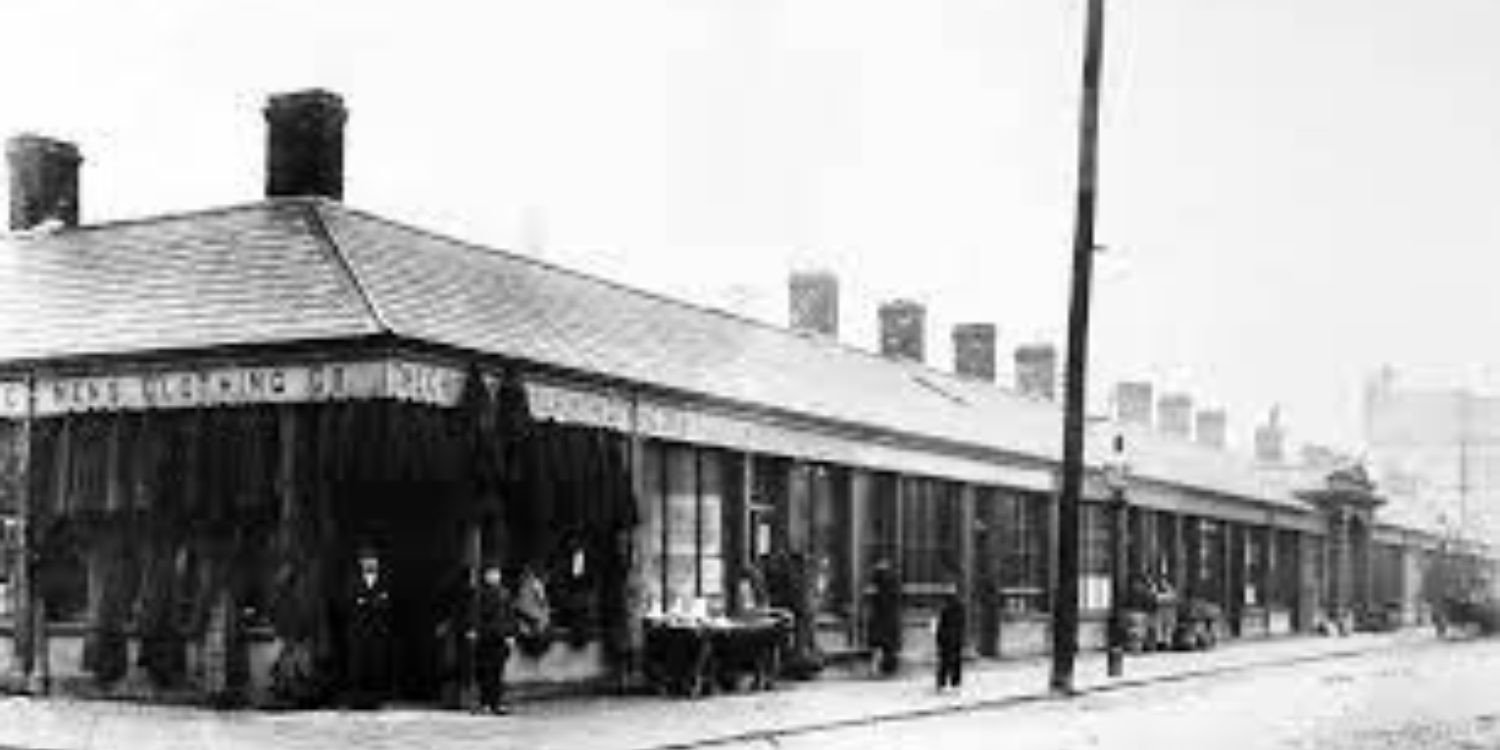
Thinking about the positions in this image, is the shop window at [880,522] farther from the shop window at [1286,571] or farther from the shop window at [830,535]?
the shop window at [1286,571]

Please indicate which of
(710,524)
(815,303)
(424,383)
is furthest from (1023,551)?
(424,383)

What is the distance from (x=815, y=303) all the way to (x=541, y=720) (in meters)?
21.7

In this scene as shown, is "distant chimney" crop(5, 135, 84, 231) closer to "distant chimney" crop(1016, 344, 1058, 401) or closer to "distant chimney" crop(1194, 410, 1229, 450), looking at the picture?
"distant chimney" crop(1016, 344, 1058, 401)

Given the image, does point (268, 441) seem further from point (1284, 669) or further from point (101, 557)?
point (1284, 669)

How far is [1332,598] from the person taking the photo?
5550 centimetres

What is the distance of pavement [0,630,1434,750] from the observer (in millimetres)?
16375

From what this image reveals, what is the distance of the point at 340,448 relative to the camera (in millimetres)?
19297

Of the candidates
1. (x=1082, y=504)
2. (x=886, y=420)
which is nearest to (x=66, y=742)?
(x=886, y=420)

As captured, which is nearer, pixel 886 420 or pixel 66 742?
pixel 66 742

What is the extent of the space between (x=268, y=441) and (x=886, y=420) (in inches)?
498

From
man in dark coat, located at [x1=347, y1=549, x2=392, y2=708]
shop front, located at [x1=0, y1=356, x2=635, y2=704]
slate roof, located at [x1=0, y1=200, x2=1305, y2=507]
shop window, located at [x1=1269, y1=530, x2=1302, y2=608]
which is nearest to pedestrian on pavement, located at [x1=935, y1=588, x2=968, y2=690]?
slate roof, located at [x1=0, y1=200, x2=1305, y2=507]

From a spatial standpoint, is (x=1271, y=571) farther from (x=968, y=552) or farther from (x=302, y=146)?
(x=302, y=146)

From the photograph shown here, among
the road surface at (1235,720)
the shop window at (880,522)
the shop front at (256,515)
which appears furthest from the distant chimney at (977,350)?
the shop front at (256,515)

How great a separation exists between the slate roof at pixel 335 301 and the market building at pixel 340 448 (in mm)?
51
